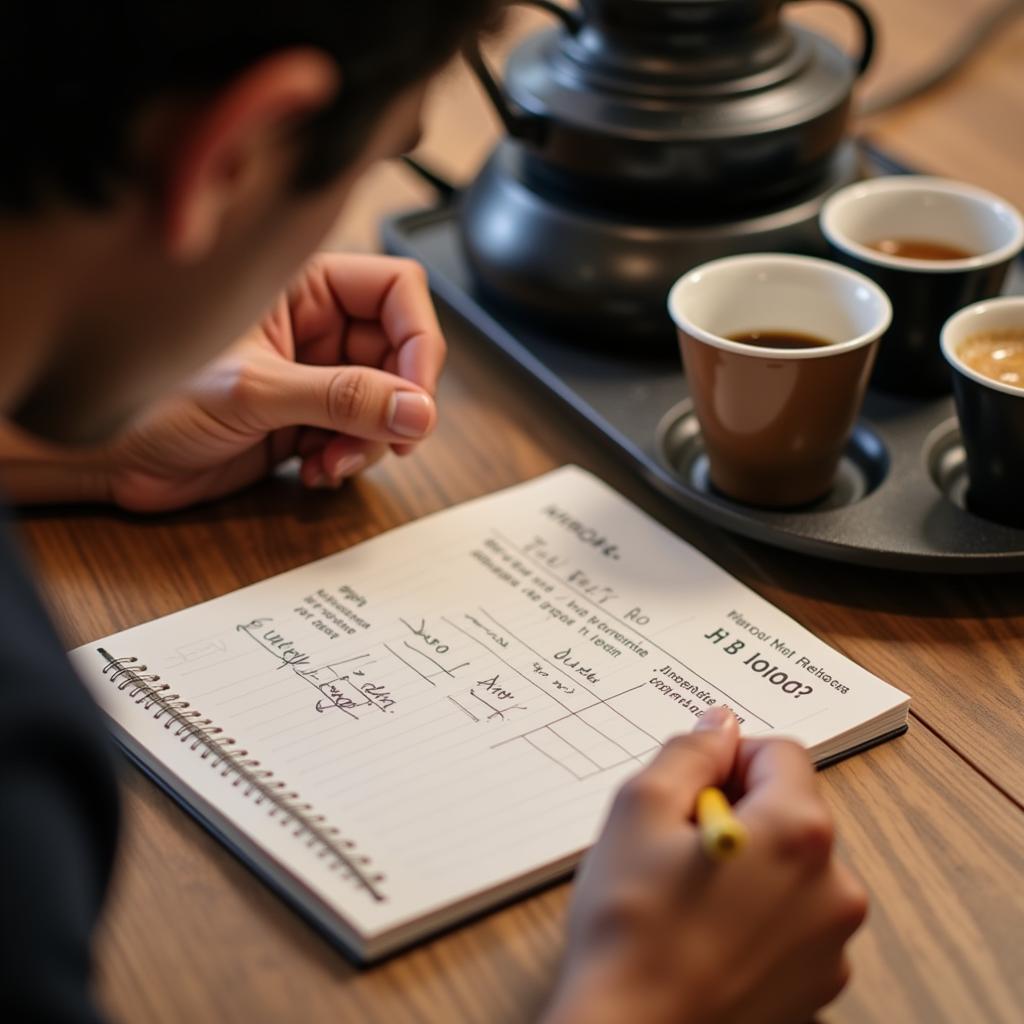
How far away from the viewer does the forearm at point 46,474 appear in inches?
33.7

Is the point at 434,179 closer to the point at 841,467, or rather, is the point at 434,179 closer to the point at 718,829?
the point at 841,467

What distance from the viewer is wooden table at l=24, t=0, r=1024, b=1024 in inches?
22.7

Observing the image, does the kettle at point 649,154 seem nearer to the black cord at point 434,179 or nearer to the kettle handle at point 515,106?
the kettle handle at point 515,106

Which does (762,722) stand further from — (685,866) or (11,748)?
(11,748)

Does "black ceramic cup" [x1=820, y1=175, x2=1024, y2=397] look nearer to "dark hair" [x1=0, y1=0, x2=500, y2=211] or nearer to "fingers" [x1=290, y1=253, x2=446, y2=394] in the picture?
"fingers" [x1=290, y1=253, x2=446, y2=394]

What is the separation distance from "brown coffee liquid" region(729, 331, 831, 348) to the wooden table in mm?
114

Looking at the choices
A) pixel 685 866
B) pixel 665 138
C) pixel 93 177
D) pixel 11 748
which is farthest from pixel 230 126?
pixel 665 138

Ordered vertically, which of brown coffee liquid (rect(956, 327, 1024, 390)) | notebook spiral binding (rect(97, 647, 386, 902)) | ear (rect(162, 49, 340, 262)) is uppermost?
ear (rect(162, 49, 340, 262))

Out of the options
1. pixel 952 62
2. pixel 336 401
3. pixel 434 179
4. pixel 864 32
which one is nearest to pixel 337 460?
pixel 336 401

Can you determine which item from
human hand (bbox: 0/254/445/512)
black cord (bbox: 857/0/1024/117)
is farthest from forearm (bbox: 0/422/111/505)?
black cord (bbox: 857/0/1024/117)

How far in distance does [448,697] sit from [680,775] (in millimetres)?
162

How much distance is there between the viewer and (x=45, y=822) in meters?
0.48

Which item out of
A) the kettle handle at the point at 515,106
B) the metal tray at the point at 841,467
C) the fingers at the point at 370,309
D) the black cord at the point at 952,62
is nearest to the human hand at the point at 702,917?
the metal tray at the point at 841,467

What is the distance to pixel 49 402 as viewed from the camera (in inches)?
21.0
